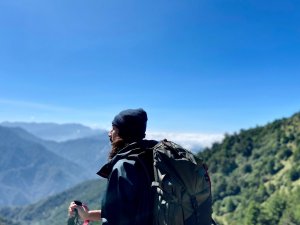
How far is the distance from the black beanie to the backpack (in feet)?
1.93

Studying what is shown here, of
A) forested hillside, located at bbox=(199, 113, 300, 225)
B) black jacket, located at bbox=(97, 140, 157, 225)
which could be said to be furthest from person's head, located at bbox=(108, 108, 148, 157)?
forested hillside, located at bbox=(199, 113, 300, 225)

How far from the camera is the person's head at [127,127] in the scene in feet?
17.9

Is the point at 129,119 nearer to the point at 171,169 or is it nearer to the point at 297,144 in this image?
the point at 171,169

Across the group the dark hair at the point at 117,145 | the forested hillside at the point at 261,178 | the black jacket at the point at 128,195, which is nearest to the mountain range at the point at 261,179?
the forested hillside at the point at 261,178

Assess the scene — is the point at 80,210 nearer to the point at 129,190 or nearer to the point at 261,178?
the point at 129,190

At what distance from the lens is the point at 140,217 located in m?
4.90

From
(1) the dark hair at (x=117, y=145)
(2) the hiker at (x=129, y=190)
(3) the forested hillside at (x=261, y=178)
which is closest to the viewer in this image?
(2) the hiker at (x=129, y=190)

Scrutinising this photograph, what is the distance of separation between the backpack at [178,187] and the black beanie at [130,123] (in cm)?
59

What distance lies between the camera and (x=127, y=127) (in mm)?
5465

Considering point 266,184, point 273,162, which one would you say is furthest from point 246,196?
point 273,162

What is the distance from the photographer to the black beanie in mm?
5457

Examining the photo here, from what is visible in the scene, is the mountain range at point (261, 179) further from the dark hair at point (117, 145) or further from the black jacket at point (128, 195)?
the black jacket at point (128, 195)

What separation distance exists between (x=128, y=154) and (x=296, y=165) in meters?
139

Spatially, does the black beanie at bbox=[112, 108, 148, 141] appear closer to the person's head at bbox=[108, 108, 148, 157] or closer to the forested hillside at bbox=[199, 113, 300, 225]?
the person's head at bbox=[108, 108, 148, 157]
